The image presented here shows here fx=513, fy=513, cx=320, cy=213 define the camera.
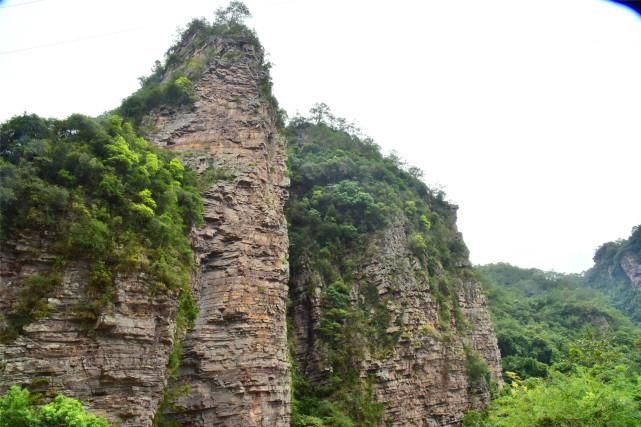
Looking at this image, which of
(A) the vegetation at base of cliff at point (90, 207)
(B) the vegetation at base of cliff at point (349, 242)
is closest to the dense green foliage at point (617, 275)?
(B) the vegetation at base of cliff at point (349, 242)

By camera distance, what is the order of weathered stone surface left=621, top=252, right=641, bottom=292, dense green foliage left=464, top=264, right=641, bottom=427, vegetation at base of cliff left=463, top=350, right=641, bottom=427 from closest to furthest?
vegetation at base of cliff left=463, top=350, right=641, bottom=427 < dense green foliage left=464, top=264, right=641, bottom=427 < weathered stone surface left=621, top=252, right=641, bottom=292

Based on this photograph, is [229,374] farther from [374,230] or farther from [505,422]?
A: [374,230]

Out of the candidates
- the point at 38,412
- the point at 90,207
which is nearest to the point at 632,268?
the point at 90,207

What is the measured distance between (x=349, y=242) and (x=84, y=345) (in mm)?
17708

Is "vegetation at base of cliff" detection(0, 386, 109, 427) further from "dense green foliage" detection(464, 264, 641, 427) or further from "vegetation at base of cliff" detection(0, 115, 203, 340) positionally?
"dense green foliage" detection(464, 264, 641, 427)

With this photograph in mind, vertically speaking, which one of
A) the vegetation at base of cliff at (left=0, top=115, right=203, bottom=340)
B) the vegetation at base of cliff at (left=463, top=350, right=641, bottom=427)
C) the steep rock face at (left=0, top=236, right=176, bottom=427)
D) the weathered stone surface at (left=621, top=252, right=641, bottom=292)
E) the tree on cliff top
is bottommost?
the vegetation at base of cliff at (left=463, top=350, right=641, bottom=427)

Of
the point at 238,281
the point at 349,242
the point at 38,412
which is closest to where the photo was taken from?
the point at 38,412

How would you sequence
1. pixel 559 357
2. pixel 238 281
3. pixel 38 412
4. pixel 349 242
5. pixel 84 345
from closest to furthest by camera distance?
pixel 38 412, pixel 84 345, pixel 238 281, pixel 349 242, pixel 559 357

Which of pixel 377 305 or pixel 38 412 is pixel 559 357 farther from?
pixel 38 412

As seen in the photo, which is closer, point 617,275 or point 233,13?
point 233,13

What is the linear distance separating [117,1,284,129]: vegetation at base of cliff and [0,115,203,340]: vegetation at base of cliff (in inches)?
271

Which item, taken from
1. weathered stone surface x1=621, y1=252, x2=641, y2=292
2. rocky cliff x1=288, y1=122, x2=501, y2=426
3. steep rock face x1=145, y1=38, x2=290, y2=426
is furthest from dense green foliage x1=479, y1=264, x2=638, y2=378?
steep rock face x1=145, y1=38, x2=290, y2=426

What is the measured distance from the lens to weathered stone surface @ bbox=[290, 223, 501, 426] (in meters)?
24.1

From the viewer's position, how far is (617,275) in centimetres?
6994
